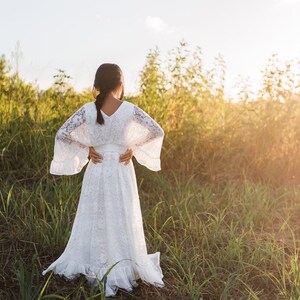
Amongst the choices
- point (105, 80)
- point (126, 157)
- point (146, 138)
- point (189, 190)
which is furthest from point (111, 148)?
A: point (189, 190)

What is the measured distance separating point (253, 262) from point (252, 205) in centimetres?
140

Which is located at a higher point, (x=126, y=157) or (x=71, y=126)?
Result: (x=71, y=126)

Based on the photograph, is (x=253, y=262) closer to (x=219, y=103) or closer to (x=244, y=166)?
(x=244, y=166)

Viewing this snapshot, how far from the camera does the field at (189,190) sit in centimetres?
421

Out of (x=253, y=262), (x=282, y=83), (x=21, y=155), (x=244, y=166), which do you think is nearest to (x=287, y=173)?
(x=244, y=166)

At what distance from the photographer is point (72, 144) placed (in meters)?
4.03

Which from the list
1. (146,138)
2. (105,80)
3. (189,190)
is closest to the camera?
(105,80)

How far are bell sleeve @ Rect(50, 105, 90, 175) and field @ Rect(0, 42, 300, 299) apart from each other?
63 cm

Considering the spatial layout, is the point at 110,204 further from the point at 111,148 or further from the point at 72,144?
the point at 72,144

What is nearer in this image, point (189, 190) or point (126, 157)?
point (126, 157)

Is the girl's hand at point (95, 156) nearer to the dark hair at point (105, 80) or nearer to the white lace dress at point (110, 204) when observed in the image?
the white lace dress at point (110, 204)

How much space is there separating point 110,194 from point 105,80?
0.82 m

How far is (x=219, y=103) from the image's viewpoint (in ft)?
23.4

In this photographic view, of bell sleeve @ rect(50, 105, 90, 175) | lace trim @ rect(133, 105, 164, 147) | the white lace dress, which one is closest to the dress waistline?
the white lace dress
